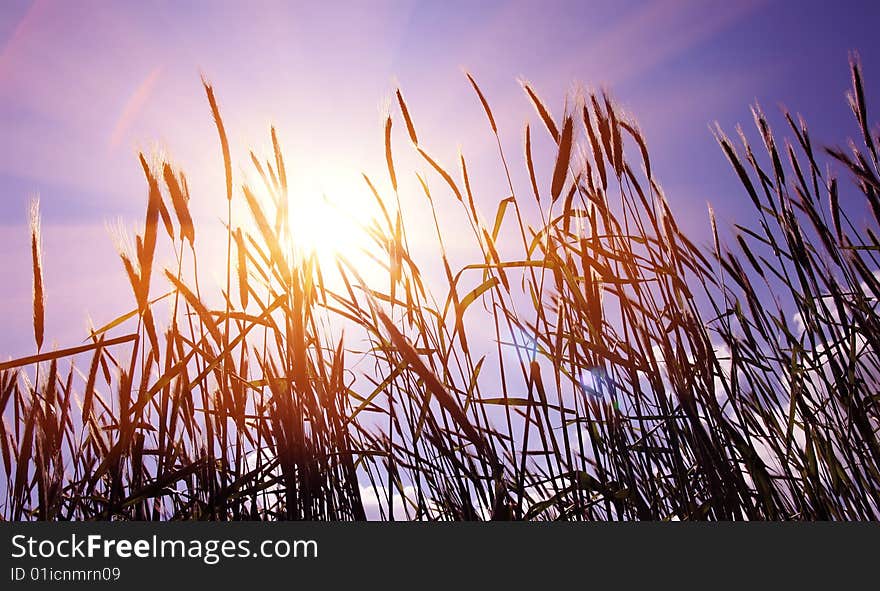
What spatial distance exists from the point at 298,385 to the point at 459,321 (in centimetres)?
28

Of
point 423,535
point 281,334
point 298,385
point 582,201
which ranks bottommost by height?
point 423,535

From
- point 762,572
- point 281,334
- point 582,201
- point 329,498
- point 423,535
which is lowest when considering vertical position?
point 762,572

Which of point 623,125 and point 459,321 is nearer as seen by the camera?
point 459,321

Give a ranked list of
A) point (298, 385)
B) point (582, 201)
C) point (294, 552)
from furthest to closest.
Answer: point (582, 201), point (298, 385), point (294, 552)

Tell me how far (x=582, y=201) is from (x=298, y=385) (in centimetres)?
70

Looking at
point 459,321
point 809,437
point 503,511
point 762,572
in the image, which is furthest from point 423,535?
point 809,437

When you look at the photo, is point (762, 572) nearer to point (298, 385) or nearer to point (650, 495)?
point (650, 495)

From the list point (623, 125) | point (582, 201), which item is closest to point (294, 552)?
point (582, 201)

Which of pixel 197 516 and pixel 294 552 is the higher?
pixel 197 516

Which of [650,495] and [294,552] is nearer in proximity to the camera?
[294,552]

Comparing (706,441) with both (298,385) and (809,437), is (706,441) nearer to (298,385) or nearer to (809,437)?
(809,437)

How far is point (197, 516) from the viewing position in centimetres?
115

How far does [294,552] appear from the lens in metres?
0.84

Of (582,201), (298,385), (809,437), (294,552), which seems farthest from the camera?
(582,201)
